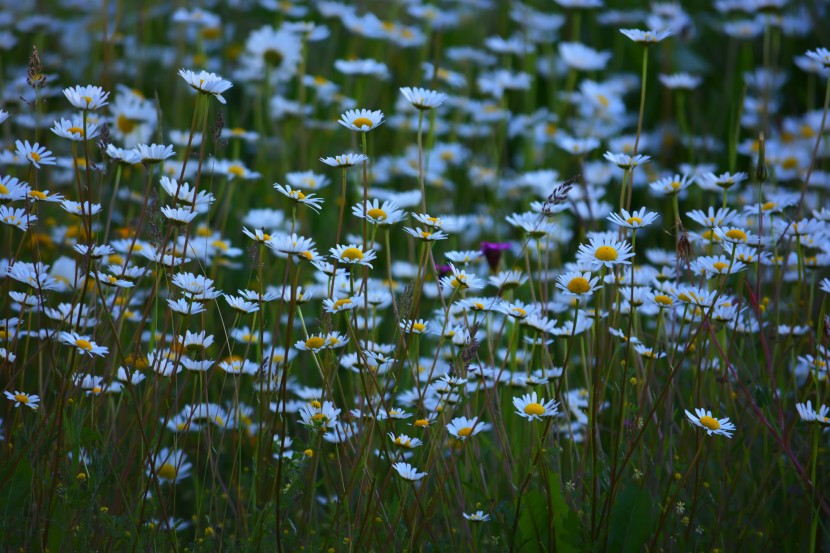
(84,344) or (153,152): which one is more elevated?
(153,152)

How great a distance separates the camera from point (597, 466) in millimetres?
1553

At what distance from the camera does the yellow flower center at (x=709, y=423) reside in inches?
58.2

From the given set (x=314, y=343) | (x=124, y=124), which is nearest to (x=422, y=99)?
(x=314, y=343)

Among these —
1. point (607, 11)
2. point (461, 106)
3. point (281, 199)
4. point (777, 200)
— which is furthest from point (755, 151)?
point (607, 11)

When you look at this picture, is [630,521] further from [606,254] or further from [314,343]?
[314,343]

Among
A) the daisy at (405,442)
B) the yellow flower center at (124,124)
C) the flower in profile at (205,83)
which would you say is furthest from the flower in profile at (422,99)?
the yellow flower center at (124,124)

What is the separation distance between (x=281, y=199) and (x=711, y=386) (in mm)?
1786

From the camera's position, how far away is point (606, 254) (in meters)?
1.55

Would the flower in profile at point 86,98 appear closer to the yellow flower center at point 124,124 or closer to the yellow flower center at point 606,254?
the yellow flower center at point 606,254

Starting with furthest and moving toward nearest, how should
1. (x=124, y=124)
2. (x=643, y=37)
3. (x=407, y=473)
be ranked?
(x=124, y=124)
(x=643, y=37)
(x=407, y=473)

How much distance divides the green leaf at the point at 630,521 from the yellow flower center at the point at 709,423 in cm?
15

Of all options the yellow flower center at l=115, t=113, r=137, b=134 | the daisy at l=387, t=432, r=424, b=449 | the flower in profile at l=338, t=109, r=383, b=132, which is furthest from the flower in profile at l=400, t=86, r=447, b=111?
the yellow flower center at l=115, t=113, r=137, b=134

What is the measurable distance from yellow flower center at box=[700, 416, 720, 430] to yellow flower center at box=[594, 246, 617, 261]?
0.97ft

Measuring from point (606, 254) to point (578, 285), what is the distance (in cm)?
7
